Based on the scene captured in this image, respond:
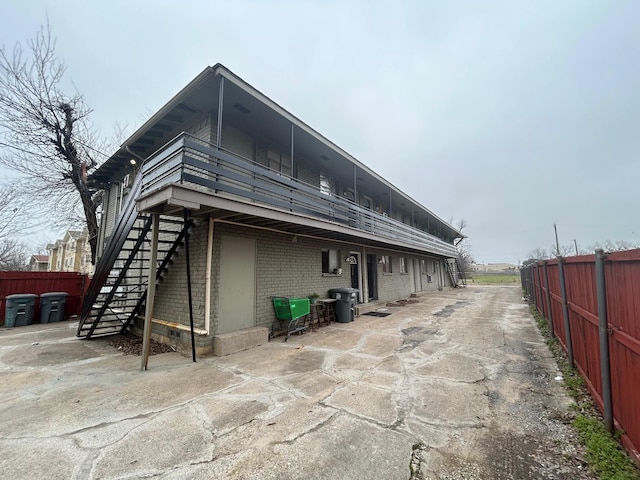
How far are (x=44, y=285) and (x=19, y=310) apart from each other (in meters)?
1.46

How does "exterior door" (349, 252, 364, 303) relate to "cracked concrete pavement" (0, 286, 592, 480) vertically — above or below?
above

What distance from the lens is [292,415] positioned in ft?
10.5

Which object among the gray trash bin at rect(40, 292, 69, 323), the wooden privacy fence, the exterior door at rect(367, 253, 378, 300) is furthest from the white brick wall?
the wooden privacy fence

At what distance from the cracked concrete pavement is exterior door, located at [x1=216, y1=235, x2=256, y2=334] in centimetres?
91

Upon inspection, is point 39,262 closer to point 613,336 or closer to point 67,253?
point 67,253

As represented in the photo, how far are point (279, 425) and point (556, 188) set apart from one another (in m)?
53.6

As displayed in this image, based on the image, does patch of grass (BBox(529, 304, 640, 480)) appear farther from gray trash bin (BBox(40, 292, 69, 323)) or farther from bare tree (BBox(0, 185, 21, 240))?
bare tree (BBox(0, 185, 21, 240))

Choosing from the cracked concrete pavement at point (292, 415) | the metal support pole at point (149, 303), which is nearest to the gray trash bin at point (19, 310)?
the cracked concrete pavement at point (292, 415)

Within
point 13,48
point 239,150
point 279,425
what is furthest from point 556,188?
point 13,48

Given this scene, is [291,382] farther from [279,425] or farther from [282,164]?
[282,164]

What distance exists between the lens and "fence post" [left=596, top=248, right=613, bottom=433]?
2680 mm

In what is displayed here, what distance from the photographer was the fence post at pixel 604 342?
8.79 feet

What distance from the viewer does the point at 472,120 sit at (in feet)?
76.0

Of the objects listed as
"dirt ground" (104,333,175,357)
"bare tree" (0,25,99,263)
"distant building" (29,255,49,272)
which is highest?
"bare tree" (0,25,99,263)
